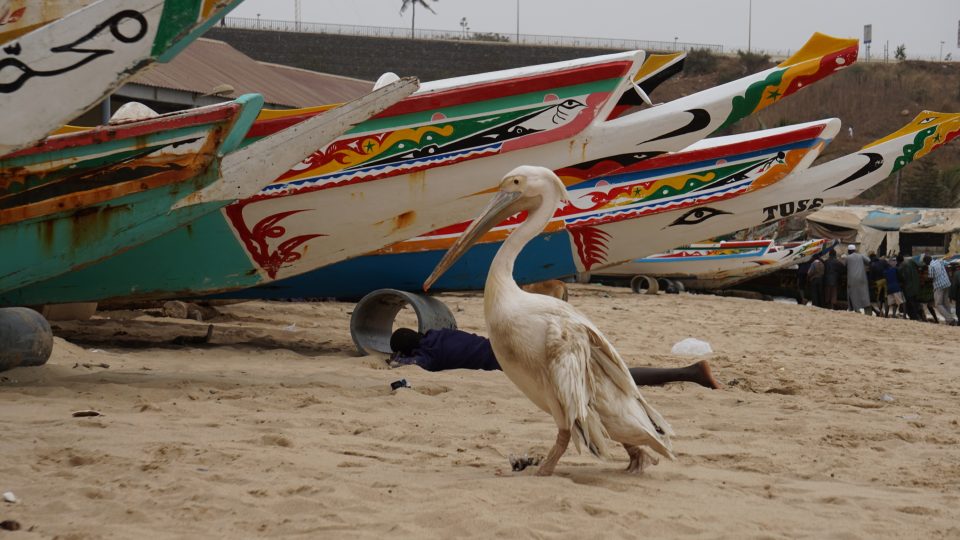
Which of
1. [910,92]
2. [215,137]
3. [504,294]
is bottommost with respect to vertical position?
[504,294]

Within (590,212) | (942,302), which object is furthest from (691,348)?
(942,302)

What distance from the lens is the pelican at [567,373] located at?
454 cm

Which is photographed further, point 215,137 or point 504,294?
point 215,137

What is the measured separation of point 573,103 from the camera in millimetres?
9555

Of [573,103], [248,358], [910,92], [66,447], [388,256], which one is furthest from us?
[910,92]

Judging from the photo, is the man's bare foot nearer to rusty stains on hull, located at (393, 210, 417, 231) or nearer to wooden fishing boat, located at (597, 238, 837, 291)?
rusty stains on hull, located at (393, 210, 417, 231)

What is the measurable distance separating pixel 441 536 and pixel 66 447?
188 centimetres

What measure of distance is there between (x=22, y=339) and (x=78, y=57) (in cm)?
185

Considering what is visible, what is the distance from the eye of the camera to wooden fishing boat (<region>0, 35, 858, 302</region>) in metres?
8.63

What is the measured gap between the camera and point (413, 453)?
16.7ft

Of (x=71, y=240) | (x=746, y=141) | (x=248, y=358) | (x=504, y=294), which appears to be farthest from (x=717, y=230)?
(x=504, y=294)

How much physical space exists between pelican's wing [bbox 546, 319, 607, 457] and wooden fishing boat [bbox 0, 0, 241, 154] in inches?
112

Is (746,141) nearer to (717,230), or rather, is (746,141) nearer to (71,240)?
(717,230)

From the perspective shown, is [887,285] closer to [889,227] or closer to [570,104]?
[889,227]
